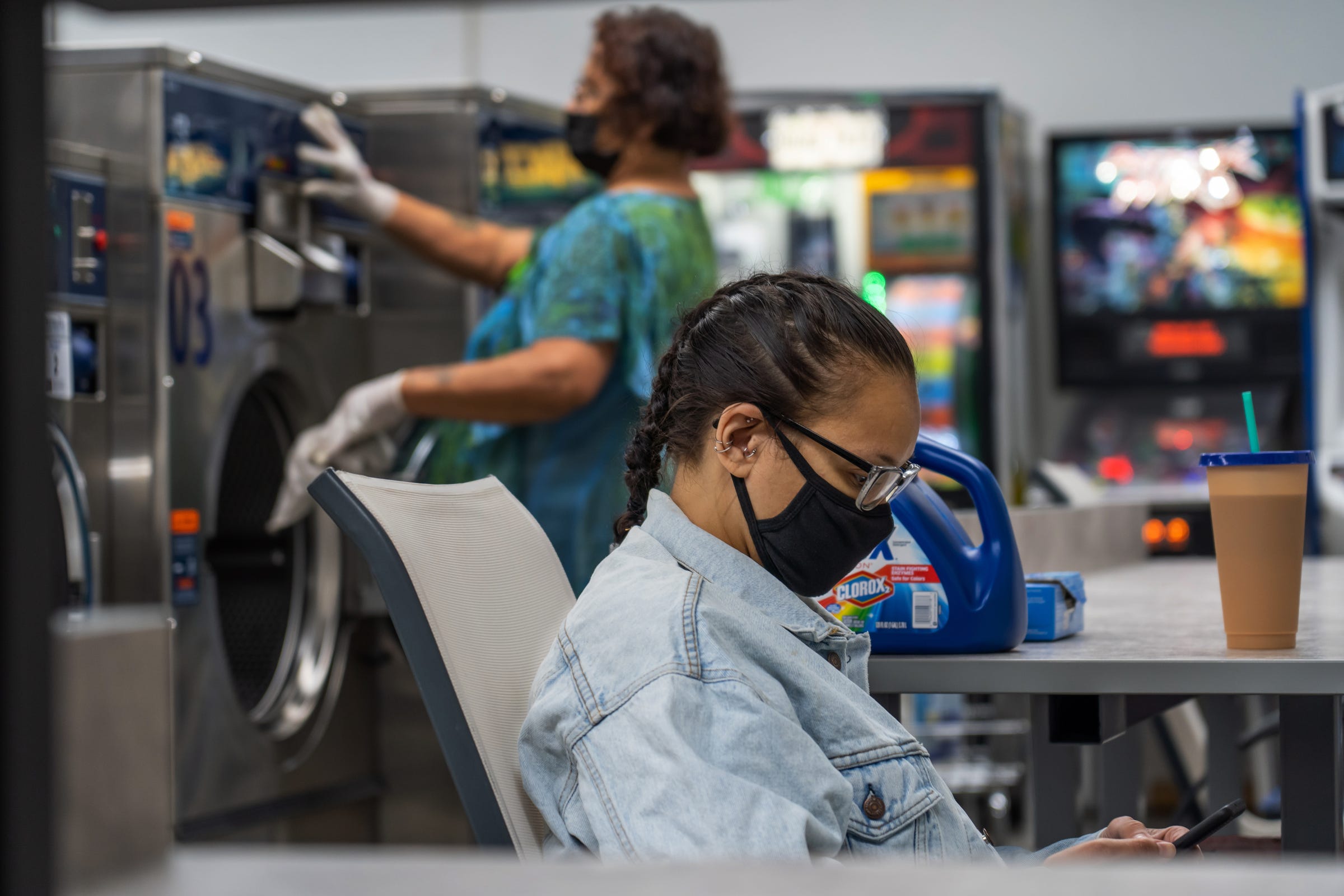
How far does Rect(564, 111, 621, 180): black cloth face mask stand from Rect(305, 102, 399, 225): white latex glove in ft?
1.93

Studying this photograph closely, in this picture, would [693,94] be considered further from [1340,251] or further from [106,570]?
[1340,251]

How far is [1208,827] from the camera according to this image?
1119mm

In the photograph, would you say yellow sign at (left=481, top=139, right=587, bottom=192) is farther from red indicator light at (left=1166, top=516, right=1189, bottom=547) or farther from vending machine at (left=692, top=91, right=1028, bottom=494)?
red indicator light at (left=1166, top=516, right=1189, bottom=547)

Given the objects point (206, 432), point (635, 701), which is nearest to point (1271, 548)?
point (635, 701)

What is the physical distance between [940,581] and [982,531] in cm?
7

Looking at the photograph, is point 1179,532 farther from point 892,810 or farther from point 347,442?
point 892,810

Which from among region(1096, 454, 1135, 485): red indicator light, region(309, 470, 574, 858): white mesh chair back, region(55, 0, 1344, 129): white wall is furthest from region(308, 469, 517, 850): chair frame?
region(55, 0, 1344, 129): white wall

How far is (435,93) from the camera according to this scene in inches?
135

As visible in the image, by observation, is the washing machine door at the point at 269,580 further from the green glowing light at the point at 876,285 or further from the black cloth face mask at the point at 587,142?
the green glowing light at the point at 876,285

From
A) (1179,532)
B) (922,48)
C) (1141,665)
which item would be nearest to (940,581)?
(1141,665)

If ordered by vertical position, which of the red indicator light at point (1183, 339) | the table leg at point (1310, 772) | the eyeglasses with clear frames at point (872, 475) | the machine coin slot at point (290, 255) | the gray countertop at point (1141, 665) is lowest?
the table leg at point (1310, 772)

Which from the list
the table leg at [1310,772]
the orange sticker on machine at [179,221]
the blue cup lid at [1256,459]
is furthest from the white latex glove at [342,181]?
the table leg at [1310,772]

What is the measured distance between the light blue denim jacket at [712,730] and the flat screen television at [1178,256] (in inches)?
171

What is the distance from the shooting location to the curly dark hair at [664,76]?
2.69 metres
